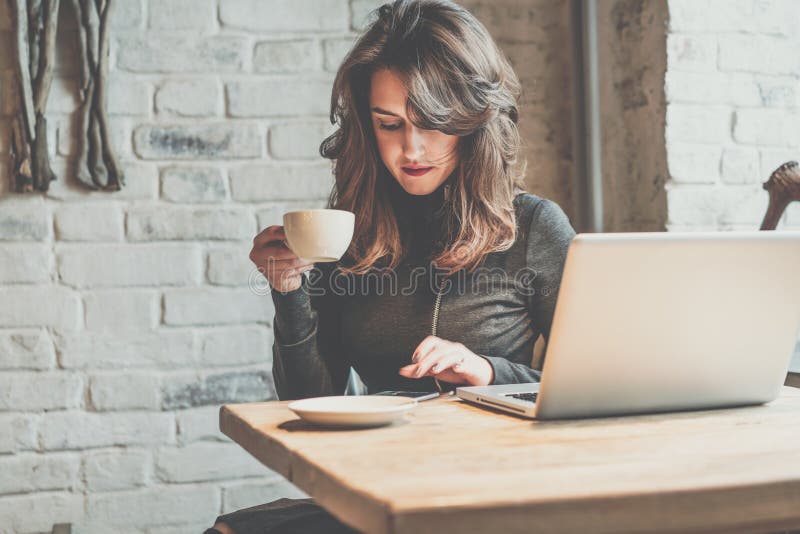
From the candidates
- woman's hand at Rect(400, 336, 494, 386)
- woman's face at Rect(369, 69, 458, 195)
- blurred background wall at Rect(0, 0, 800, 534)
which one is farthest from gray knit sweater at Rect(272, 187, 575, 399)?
→ blurred background wall at Rect(0, 0, 800, 534)

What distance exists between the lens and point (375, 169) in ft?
5.42

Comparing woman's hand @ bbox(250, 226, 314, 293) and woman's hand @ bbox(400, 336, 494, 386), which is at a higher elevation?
woman's hand @ bbox(250, 226, 314, 293)

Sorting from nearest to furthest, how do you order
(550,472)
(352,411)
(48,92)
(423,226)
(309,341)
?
(550,472) → (352,411) → (309,341) → (423,226) → (48,92)

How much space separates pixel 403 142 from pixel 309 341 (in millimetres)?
401

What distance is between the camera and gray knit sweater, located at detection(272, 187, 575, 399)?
5.02ft

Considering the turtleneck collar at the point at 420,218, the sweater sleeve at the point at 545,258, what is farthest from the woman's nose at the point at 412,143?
the sweater sleeve at the point at 545,258

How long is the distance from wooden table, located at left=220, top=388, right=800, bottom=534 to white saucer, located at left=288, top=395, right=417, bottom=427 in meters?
0.01

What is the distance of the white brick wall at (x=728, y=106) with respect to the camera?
6.43 feet

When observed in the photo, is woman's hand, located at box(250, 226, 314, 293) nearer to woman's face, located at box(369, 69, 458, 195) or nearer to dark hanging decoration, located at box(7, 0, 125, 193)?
woman's face, located at box(369, 69, 458, 195)

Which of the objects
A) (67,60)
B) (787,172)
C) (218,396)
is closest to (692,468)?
(787,172)

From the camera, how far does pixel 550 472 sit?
67cm

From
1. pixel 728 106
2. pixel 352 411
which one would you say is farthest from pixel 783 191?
pixel 352 411

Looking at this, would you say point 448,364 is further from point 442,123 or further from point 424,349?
point 442,123

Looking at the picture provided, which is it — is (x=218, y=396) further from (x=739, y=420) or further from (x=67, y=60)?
(x=739, y=420)
